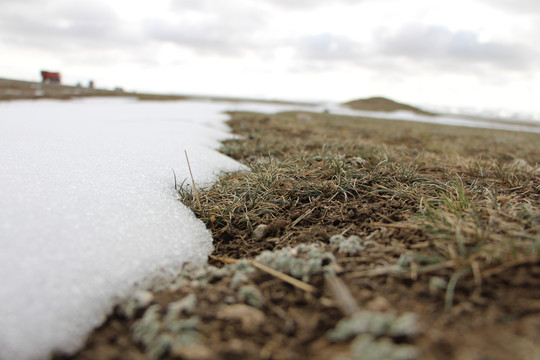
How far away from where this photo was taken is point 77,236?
0.98m

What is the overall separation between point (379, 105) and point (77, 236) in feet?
72.7

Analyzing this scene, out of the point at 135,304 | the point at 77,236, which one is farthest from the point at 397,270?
the point at 77,236

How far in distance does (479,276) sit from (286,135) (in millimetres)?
3123

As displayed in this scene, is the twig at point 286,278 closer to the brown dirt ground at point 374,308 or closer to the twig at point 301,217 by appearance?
the brown dirt ground at point 374,308

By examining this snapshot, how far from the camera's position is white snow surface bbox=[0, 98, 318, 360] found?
30.3 inches

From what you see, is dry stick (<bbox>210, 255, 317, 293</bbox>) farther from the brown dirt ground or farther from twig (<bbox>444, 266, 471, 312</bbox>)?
twig (<bbox>444, 266, 471, 312</bbox>)

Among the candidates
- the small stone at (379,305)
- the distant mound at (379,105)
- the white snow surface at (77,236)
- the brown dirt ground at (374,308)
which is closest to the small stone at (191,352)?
the brown dirt ground at (374,308)

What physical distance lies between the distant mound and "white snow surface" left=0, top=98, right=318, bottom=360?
20.4 m

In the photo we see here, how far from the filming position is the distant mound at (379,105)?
2044 centimetres

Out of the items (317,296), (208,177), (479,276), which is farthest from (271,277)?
(208,177)

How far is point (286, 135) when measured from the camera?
3.83m

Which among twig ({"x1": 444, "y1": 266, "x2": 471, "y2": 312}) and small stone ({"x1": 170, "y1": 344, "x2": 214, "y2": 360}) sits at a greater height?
twig ({"x1": 444, "y1": 266, "x2": 471, "y2": 312})

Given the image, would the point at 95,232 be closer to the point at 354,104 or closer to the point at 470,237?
the point at 470,237

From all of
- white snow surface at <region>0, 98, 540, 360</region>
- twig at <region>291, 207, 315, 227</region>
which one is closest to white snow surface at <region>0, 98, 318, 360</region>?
white snow surface at <region>0, 98, 540, 360</region>
